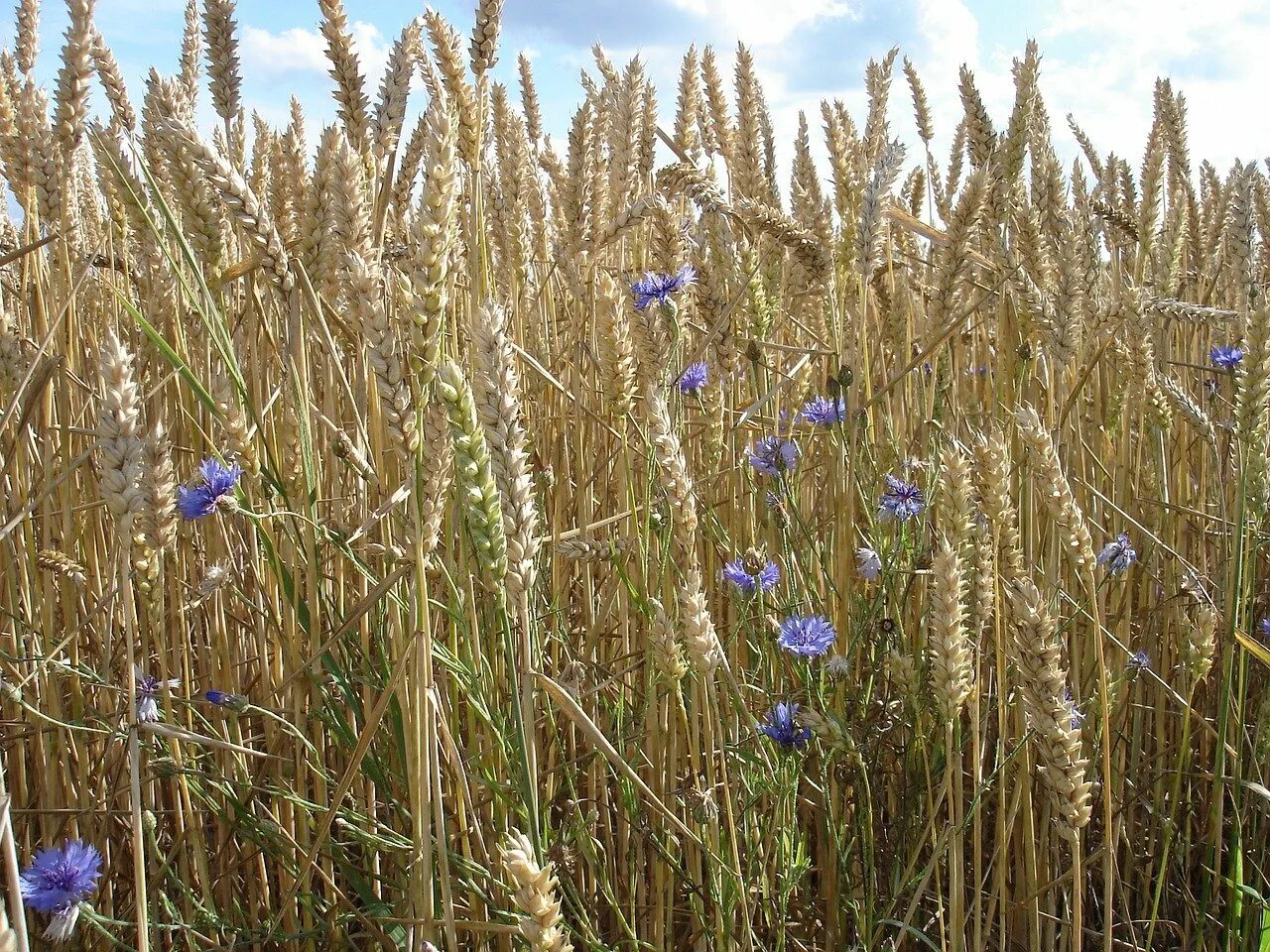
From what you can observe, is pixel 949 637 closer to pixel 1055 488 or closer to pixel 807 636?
pixel 1055 488

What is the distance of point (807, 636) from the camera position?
1.26 meters

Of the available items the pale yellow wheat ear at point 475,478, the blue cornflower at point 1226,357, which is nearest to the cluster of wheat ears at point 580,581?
the pale yellow wheat ear at point 475,478

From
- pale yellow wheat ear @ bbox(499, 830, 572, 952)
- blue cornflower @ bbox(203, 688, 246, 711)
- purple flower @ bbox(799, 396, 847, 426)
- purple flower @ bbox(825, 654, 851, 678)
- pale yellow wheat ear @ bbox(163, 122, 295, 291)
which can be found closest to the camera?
pale yellow wheat ear @ bbox(499, 830, 572, 952)

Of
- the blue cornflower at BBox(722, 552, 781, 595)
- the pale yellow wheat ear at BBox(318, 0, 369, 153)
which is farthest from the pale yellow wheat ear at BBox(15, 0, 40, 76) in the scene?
the blue cornflower at BBox(722, 552, 781, 595)

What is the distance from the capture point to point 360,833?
1023 millimetres

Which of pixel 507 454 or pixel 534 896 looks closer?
pixel 534 896

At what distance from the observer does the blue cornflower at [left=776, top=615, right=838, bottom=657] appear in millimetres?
1228

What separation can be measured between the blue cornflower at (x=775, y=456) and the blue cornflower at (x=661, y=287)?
0.91ft

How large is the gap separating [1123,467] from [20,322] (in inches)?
93.9

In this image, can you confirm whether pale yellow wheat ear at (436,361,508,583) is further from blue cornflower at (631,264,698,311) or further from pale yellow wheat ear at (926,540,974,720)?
blue cornflower at (631,264,698,311)

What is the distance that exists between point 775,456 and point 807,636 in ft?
1.07

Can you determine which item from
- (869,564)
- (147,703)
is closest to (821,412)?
(869,564)

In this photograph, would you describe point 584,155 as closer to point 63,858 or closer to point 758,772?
point 758,772

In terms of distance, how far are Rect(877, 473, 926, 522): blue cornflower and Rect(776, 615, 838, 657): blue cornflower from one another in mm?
237
